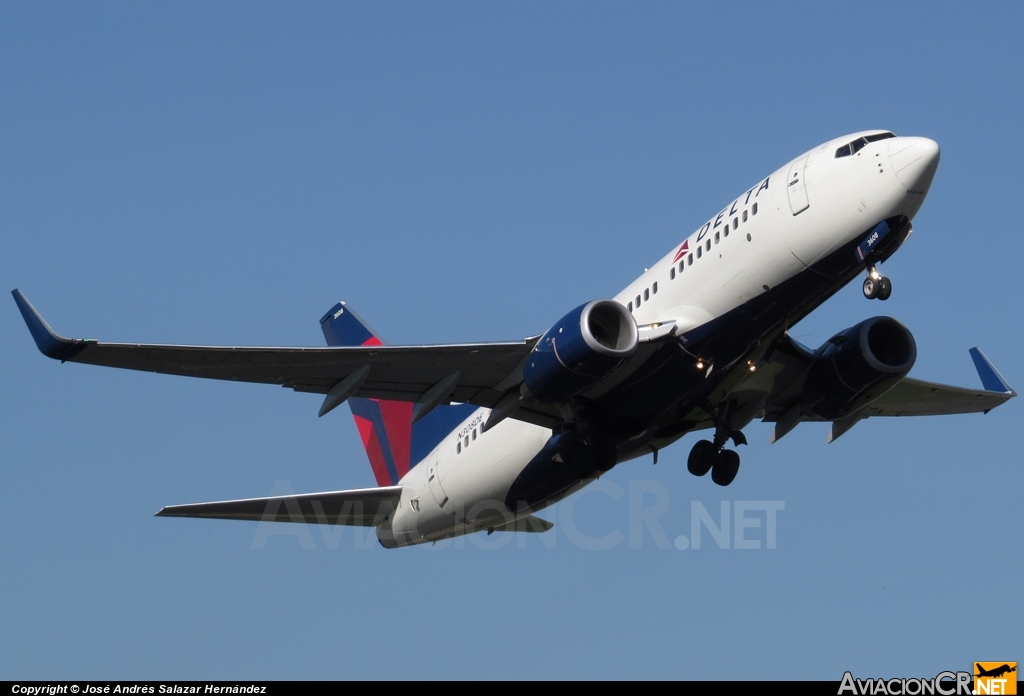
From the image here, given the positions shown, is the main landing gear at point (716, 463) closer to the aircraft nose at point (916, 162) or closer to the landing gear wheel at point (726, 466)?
the landing gear wheel at point (726, 466)

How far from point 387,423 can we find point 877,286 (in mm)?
15510

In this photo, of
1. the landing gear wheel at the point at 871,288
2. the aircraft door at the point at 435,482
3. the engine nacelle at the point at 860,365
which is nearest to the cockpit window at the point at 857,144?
the landing gear wheel at the point at 871,288

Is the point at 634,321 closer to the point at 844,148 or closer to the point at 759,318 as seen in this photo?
the point at 759,318

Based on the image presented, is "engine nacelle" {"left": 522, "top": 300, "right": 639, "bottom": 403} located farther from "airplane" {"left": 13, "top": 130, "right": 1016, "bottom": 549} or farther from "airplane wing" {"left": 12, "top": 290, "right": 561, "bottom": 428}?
"airplane wing" {"left": 12, "top": 290, "right": 561, "bottom": 428}

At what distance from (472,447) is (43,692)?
11.6m

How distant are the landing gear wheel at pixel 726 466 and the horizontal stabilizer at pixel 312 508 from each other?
799 cm

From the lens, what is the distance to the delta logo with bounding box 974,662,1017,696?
75.6 ft

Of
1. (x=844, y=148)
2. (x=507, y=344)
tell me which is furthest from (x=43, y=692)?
(x=844, y=148)

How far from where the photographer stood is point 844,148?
87.0ft

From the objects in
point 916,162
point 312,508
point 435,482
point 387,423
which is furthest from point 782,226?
point 387,423

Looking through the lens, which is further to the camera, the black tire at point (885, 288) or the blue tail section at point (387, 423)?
the blue tail section at point (387, 423)

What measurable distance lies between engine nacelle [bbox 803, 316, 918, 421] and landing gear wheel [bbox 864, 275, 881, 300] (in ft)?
11.4

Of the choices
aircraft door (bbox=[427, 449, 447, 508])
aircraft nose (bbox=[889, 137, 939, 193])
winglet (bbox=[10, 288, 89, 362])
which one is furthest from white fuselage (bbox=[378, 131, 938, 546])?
winglet (bbox=[10, 288, 89, 362])

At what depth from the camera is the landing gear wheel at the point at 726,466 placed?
31.4 m
